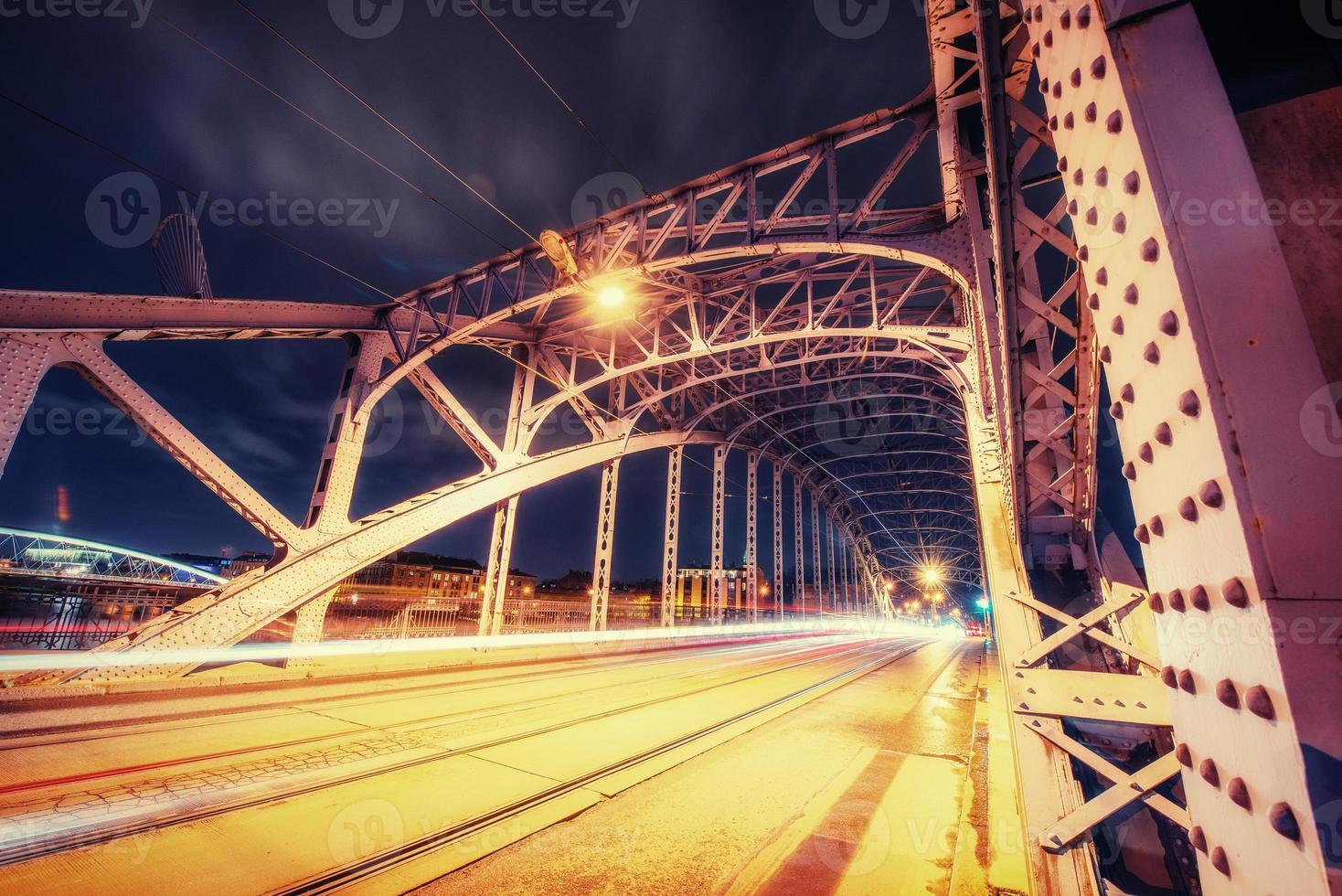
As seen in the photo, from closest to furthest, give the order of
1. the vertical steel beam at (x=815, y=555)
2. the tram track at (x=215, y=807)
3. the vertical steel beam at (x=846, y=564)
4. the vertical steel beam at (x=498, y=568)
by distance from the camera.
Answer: the tram track at (x=215, y=807), the vertical steel beam at (x=498, y=568), the vertical steel beam at (x=815, y=555), the vertical steel beam at (x=846, y=564)

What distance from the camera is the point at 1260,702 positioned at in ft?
3.16

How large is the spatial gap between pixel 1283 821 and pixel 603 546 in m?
17.0

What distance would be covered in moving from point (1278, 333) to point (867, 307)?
49.3ft

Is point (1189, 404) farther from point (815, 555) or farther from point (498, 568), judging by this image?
point (815, 555)

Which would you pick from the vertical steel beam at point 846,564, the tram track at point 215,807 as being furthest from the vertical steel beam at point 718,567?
the vertical steel beam at point 846,564


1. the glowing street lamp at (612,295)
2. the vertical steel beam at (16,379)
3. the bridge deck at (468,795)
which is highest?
the glowing street lamp at (612,295)

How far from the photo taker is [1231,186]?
1.20 meters

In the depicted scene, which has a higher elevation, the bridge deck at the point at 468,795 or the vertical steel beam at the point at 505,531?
the vertical steel beam at the point at 505,531

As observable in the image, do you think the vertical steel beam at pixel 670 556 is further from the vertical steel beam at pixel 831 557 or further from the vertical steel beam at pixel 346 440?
the vertical steel beam at pixel 831 557

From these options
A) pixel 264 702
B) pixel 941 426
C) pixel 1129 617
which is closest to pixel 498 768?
pixel 264 702

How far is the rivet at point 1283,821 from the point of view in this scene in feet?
2.92

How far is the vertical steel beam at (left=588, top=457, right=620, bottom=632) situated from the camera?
54.5ft

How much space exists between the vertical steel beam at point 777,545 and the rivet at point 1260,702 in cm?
2844

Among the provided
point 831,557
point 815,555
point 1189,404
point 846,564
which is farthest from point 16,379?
point 846,564
